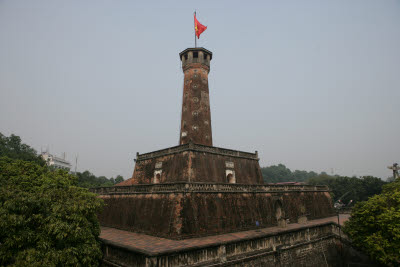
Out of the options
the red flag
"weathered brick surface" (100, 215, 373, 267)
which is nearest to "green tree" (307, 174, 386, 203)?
A: "weathered brick surface" (100, 215, 373, 267)

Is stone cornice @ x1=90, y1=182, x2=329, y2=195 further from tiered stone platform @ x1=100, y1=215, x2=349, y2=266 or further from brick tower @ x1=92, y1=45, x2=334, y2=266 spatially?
tiered stone platform @ x1=100, y1=215, x2=349, y2=266

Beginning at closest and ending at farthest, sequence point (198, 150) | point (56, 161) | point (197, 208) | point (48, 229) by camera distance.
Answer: point (48, 229)
point (197, 208)
point (198, 150)
point (56, 161)

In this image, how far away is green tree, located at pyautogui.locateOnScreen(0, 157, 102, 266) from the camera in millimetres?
8500

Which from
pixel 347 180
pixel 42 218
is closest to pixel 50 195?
pixel 42 218

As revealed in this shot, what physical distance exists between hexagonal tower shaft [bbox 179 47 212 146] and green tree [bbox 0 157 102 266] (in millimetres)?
12597

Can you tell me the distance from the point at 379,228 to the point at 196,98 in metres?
17.0

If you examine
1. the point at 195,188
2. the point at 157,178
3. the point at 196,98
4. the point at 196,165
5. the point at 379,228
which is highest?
the point at 196,98

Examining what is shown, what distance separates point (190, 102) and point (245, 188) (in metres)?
10.1

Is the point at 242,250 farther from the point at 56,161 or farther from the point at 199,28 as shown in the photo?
the point at 56,161

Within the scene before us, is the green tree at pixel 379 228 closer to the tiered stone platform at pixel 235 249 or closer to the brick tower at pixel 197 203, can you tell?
the tiered stone platform at pixel 235 249

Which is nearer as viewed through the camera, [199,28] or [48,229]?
[48,229]

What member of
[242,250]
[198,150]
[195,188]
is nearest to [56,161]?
[198,150]

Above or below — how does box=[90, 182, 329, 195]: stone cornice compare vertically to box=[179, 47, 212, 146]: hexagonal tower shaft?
below

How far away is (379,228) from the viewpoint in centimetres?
1353
